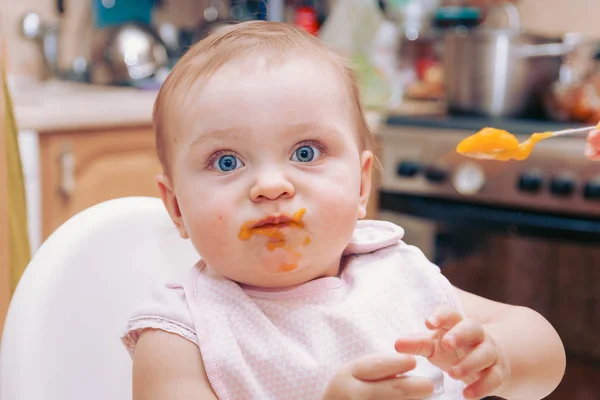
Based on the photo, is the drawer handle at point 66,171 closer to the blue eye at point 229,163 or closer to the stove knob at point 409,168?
the stove knob at point 409,168

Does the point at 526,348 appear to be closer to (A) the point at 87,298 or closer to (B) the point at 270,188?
(B) the point at 270,188

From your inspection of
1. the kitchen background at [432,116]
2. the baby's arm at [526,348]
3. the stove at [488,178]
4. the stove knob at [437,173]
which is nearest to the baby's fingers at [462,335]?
the baby's arm at [526,348]

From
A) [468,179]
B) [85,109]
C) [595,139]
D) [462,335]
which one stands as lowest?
[468,179]

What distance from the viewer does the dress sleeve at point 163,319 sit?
2.13 feet

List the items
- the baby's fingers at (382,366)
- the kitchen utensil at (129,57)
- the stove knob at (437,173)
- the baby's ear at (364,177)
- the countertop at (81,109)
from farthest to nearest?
the kitchen utensil at (129,57)
the stove knob at (437,173)
the countertop at (81,109)
the baby's ear at (364,177)
the baby's fingers at (382,366)

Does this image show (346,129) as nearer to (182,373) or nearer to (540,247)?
(182,373)

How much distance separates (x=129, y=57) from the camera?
2.16 meters

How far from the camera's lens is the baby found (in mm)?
609

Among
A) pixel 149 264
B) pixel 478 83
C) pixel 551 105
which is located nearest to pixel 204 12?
pixel 478 83

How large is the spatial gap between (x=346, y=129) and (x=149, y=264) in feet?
1.11

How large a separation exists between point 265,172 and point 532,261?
115 cm

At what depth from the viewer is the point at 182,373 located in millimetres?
622

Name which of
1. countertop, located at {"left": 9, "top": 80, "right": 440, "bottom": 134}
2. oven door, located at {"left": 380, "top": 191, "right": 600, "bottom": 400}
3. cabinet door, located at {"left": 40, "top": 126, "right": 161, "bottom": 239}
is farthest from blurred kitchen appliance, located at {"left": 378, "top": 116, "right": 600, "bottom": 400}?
cabinet door, located at {"left": 40, "top": 126, "right": 161, "bottom": 239}

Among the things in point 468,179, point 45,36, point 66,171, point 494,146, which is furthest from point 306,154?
point 45,36
